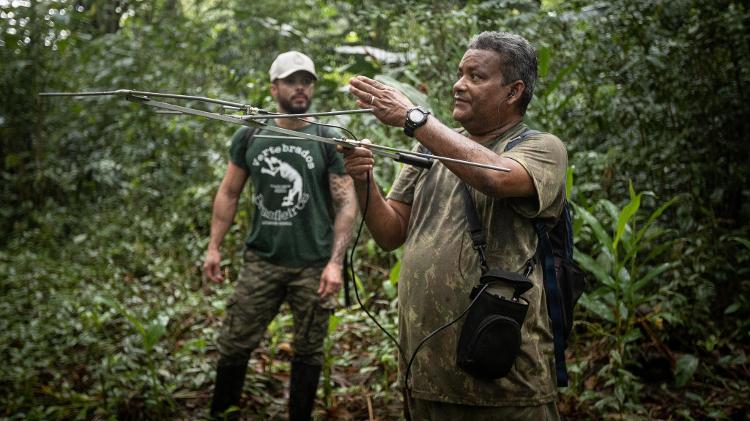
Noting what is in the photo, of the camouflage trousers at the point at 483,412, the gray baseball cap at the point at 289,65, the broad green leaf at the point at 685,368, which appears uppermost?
the gray baseball cap at the point at 289,65

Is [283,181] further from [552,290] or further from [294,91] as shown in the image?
[552,290]

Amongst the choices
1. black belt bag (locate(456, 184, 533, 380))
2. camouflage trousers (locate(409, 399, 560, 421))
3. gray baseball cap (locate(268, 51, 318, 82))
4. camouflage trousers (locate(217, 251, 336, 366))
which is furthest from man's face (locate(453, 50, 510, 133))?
camouflage trousers (locate(217, 251, 336, 366))

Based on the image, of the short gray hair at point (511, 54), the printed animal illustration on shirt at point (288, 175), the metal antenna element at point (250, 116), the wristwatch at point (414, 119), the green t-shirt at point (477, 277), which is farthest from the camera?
the printed animal illustration on shirt at point (288, 175)

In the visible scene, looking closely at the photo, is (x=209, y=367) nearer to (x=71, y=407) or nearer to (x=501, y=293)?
(x=71, y=407)

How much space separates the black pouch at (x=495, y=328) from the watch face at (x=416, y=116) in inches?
21.0

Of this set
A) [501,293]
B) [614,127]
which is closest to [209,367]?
[501,293]

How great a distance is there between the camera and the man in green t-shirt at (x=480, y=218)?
203 centimetres

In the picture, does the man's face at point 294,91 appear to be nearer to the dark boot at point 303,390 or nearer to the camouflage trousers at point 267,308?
the camouflage trousers at point 267,308

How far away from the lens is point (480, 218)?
86.9 inches

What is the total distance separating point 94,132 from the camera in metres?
8.86

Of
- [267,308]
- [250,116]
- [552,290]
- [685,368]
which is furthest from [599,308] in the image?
[250,116]

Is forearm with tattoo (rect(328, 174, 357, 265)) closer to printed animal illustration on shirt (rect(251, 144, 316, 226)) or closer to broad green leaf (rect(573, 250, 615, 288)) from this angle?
printed animal illustration on shirt (rect(251, 144, 316, 226))

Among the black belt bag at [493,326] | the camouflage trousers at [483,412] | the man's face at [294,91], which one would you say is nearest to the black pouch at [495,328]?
the black belt bag at [493,326]

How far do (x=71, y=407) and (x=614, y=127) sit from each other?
437cm
